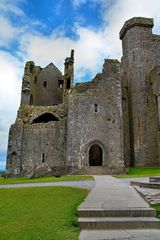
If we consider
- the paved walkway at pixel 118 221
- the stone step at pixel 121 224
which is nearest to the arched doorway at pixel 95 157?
the paved walkway at pixel 118 221

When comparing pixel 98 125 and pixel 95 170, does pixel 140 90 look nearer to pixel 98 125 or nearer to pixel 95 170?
pixel 98 125

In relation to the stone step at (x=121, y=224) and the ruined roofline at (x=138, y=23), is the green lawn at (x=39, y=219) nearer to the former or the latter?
the stone step at (x=121, y=224)

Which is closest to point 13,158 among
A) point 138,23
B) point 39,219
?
point 138,23

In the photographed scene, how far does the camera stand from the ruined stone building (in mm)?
30953

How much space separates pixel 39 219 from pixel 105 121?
25.7 m

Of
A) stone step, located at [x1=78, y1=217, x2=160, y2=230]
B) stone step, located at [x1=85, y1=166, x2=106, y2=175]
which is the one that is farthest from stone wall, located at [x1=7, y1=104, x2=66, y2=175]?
stone step, located at [x1=78, y1=217, x2=160, y2=230]

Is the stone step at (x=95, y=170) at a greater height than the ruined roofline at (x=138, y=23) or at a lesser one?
lesser

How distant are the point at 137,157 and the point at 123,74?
12.9 m

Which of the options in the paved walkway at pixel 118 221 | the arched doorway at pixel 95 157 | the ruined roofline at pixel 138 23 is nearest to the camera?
the paved walkway at pixel 118 221

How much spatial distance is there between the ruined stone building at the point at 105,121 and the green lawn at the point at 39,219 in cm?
2096

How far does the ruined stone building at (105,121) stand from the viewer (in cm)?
3095

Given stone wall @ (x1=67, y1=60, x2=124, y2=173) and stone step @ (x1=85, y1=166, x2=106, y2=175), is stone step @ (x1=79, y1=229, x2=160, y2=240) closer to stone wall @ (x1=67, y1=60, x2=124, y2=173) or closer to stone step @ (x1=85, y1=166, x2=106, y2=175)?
stone step @ (x1=85, y1=166, x2=106, y2=175)

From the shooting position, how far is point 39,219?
21.0 feet

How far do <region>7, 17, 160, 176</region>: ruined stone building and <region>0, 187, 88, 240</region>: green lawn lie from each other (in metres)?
21.0
